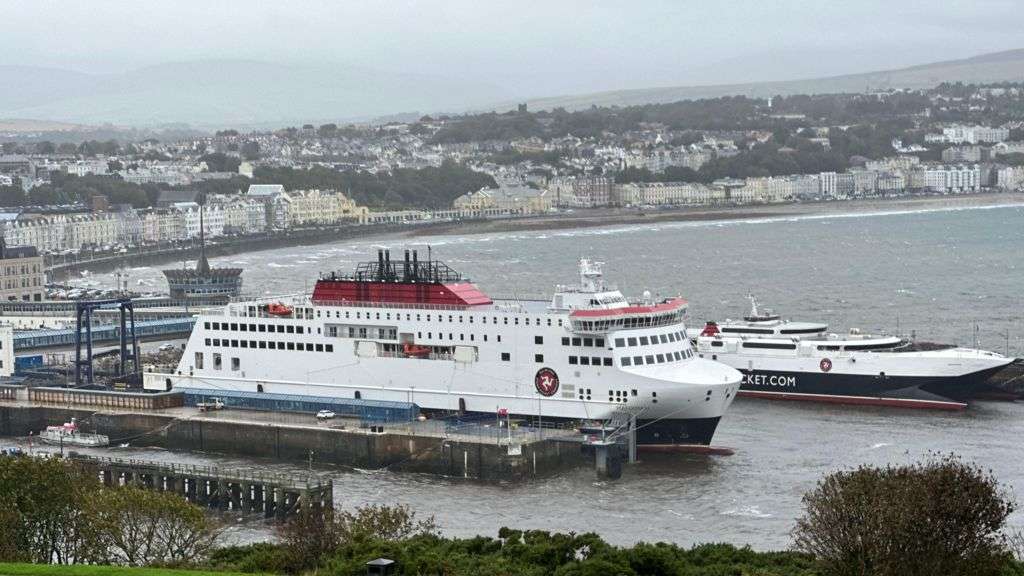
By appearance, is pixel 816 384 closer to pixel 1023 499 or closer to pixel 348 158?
pixel 1023 499

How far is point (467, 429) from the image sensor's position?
36.5 meters

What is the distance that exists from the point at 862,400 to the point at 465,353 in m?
11.4

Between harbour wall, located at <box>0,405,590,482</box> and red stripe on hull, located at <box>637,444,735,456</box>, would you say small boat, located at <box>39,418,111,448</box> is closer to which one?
harbour wall, located at <box>0,405,590,482</box>

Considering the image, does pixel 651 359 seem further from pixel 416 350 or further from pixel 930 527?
pixel 930 527

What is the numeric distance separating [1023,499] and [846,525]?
11.4 metres

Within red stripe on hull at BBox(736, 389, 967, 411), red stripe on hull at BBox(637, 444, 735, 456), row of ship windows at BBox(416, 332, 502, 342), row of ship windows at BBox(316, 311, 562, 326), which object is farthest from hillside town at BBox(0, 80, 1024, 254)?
red stripe on hull at BBox(637, 444, 735, 456)

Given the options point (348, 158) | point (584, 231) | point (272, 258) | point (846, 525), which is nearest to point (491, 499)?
point (846, 525)

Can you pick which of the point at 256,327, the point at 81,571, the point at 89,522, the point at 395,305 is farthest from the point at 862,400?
the point at 81,571

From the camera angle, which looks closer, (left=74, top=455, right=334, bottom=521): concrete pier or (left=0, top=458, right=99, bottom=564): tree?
(left=0, top=458, right=99, bottom=564): tree

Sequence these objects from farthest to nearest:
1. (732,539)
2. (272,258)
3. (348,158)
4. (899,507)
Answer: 1. (348,158)
2. (272,258)
3. (732,539)
4. (899,507)

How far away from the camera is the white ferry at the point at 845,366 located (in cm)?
4469

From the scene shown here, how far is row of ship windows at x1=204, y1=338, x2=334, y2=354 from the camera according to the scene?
133 ft

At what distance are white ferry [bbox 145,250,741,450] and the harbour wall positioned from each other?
1.89 metres

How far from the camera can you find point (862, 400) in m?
45.4
